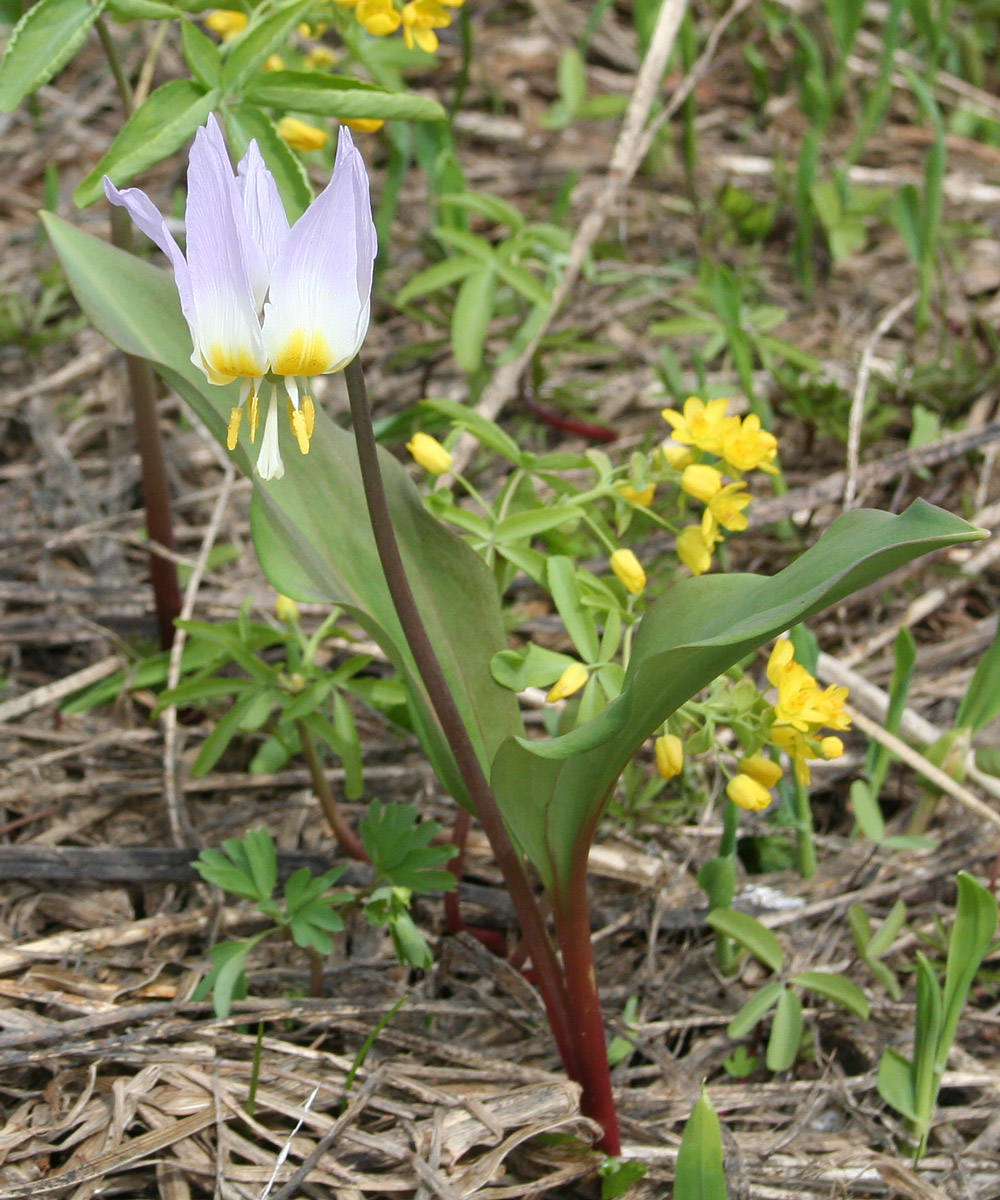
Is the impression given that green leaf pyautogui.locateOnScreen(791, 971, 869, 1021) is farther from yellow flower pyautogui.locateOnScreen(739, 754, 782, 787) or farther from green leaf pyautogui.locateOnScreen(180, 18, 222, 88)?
green leaf pyautogui.locateOnScreen(180, 18, 222, 88)

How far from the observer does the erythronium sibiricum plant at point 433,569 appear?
1260 mm

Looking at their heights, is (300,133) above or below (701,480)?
above

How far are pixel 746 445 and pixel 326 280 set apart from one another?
88cm

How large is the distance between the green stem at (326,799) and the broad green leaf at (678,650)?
62 centimetres

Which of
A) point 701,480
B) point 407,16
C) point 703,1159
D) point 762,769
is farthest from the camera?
point 407,16

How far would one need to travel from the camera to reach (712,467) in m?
1.93

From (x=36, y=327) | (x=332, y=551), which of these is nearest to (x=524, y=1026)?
(x=332, y=551)

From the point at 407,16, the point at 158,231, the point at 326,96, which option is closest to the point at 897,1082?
the point at 158,231

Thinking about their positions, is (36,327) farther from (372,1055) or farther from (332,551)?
(372,1055)

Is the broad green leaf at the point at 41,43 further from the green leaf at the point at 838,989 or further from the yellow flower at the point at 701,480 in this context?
the green leaf at the point at 838,989

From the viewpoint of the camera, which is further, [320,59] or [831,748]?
[320,59]

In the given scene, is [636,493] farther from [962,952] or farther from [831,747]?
[962,952]

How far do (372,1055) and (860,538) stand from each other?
121 cm

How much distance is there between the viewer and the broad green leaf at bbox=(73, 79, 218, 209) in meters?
→ 1.78
